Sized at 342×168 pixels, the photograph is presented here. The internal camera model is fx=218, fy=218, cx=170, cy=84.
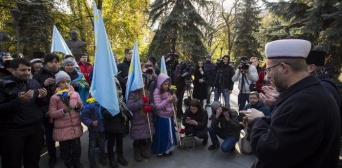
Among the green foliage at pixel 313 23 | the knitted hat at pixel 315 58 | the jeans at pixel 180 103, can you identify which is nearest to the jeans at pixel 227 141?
the knitted hat at pixel 315 58

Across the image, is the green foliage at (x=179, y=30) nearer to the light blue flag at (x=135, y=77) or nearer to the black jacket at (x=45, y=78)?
the light blue flag at (x=135, y=77)

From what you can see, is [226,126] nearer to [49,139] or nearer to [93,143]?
[93,143]

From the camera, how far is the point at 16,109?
3.08m

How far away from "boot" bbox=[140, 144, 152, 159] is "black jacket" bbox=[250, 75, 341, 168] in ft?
11.1

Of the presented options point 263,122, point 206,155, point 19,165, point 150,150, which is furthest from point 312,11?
point 19,165

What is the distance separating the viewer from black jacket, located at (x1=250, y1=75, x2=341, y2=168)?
132cm

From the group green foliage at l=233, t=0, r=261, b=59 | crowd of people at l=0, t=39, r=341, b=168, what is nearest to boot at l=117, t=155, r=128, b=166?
crowd of people at l=0, t=39, r=341, b=168

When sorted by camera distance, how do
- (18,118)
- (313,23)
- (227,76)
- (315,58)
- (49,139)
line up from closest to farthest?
(315,58)
(18,118)
(49,139)
(227,76)
(313,23)

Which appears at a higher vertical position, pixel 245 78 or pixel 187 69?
pixel 187 69

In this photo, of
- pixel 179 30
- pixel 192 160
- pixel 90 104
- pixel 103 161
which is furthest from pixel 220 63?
pixel 179 30

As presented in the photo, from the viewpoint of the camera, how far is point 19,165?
3270mm

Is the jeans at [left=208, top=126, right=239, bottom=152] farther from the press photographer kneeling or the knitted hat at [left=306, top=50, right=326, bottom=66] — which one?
the knitted hat at [left=306, top=50, right=326, bottom=66]

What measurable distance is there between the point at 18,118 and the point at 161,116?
2.52 meters

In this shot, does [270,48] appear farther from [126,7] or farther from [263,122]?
[126,7]
